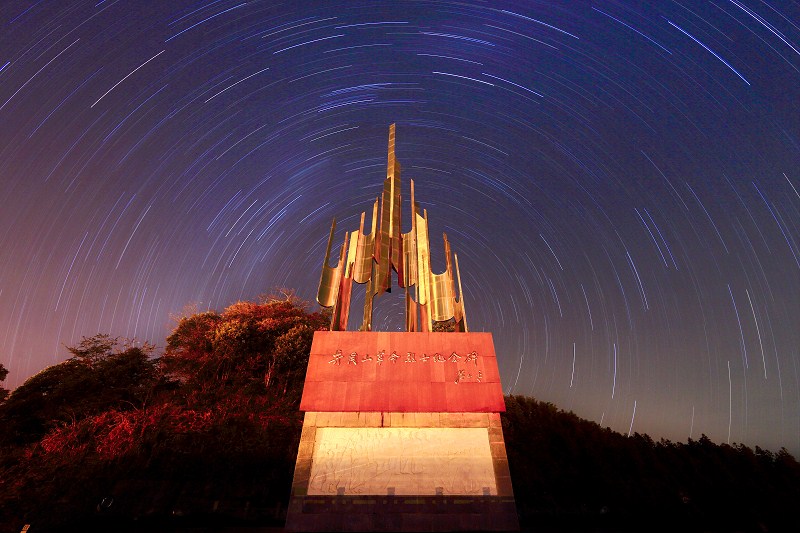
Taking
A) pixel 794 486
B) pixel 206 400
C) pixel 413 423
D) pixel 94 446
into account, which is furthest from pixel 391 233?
pixel 794 486

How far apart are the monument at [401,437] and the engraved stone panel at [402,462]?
24 mm

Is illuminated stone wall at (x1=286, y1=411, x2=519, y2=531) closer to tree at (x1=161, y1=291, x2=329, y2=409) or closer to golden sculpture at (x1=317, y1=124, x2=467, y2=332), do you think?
golden sculpture at (x1=317, y1=124, x2=467, y2=332)

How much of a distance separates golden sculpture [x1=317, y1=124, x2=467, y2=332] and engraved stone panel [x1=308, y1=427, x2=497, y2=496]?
4.57 metres

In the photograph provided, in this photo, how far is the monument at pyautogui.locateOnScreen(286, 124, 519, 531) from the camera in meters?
8.97

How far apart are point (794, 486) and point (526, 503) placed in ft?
38.1

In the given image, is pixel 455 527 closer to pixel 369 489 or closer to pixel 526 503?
pixel 369 489

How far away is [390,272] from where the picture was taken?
14.8m

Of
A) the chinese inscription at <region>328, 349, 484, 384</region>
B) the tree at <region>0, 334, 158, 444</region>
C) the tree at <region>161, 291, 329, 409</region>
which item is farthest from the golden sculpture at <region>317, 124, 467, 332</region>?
the tree at <region>0, 334, 158, 444</region>

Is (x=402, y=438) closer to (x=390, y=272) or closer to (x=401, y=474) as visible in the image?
(x=401, y=474)

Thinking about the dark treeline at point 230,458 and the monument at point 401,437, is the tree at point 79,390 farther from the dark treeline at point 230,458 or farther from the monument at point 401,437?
the monument at point 401,437

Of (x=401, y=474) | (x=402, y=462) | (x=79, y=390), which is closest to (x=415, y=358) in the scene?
(x=402, y=462)

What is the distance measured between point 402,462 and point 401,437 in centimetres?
62

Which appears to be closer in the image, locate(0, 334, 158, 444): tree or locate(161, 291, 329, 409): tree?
locate(0, 334, 158, 444): tree

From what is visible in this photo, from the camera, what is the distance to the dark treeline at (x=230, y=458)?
39.1 feet
